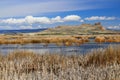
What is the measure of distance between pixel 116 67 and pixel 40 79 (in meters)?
2.83

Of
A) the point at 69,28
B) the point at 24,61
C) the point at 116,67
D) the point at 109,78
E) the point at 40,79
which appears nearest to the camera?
the point at 109,78

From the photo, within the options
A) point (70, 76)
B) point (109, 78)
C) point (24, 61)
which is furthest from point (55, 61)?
point (109, 78)

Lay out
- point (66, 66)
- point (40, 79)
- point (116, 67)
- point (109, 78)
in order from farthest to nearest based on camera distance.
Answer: point (66, 66) < point (116, 67) < point (40, 79) < point (109, 78)

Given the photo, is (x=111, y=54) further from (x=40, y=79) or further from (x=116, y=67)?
(x=40, y=79)

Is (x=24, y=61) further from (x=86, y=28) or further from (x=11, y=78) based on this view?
(x=86, y=28)

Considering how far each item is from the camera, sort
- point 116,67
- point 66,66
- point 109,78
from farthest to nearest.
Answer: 1. point 66,66
2. point 116,67
3. point 109,78

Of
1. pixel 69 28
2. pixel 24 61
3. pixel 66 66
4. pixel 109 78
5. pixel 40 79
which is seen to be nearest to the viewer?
pixel 109 78

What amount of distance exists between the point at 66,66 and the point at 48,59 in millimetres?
1311

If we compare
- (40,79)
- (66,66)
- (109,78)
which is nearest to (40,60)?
(66,66)

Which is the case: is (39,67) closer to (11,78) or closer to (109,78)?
(11,78)

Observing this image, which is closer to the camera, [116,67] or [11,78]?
[11,78]

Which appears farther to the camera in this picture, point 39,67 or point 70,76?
point 39,67

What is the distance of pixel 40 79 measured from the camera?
9117 mm

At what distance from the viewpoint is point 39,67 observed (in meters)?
11.9
